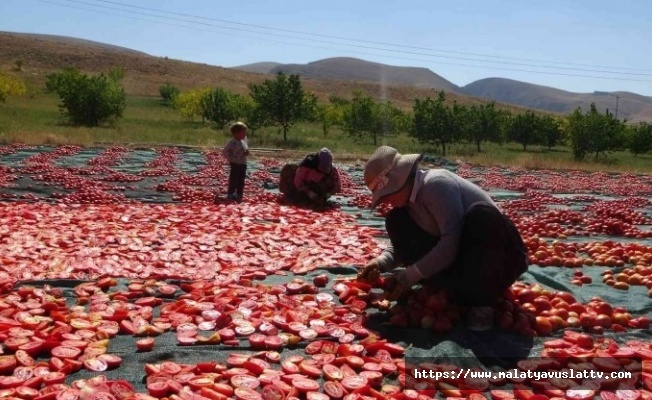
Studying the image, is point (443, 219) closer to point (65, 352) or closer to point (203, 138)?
point (65, 352)

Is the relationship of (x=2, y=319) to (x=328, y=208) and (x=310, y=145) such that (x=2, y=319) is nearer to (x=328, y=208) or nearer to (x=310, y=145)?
(x=328, y=208)

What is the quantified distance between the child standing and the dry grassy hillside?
5842cm

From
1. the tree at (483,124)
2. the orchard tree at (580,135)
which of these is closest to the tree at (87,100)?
the tree at (483,124)

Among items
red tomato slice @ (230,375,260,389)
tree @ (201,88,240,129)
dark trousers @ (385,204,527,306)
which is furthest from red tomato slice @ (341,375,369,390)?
tree @ (201,88,240,129)

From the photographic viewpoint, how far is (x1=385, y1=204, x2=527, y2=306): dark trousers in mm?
3785

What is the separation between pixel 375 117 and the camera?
118 feet

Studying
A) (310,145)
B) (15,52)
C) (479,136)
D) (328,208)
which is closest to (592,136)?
(479,136)

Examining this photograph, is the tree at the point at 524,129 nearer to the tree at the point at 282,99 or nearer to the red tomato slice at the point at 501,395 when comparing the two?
the tree at the point at 282,99

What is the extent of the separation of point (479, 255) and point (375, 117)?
32587 mm

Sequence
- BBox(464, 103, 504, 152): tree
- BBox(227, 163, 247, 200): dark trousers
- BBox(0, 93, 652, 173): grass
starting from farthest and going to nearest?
1. BBox(464, 103, 504, 152): tree
2. BBox(0, 93, 652, 173): grass
3. BBox(227, 163, 247, 200): dark trousers

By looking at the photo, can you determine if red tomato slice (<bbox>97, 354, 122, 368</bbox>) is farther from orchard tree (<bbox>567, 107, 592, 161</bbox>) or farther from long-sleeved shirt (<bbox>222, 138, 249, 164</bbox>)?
orchard tree (<bbox>567, 107, 592, 161</bbox>)

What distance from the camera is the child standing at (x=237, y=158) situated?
33.8 ft

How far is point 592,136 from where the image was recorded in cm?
3005

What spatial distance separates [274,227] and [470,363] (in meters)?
4.31
